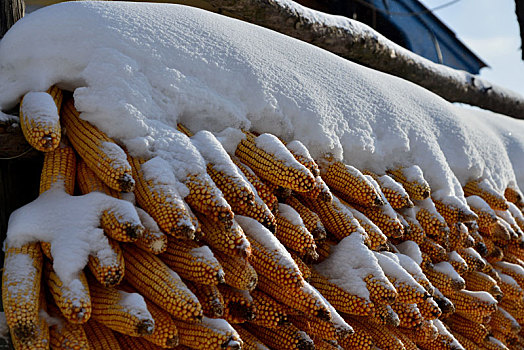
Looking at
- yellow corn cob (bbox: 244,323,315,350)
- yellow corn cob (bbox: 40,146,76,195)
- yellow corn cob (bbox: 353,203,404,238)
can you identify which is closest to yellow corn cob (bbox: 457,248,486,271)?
yellow corn cob (bbox: 353,203,404,238)

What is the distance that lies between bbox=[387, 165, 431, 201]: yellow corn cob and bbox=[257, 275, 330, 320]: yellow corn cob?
866 mm

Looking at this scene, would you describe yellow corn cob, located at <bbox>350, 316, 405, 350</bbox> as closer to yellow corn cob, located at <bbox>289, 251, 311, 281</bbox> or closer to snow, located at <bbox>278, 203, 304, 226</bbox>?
yellow corn cob, located at <bbox>289, 251, 311, 281</bbox>

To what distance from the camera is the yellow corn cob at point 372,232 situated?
2.15 m

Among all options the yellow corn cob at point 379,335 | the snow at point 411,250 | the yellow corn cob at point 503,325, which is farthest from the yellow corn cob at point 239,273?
the yellow corn cob at point 503,325

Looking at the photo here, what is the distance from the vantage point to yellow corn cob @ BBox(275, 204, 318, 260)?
74.5 inches

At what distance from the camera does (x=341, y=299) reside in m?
1.98

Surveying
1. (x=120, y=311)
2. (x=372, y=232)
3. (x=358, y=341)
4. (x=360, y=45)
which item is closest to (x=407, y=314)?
(x=358, y=341)

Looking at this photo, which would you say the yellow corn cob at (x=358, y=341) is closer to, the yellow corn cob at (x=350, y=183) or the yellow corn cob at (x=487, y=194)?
the yellow corn cob at (x=350, y=183)

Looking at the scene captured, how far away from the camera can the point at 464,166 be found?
295 cm

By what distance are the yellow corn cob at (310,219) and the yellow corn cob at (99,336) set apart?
28.8 inches

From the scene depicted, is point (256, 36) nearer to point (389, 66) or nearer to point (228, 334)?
point (228, 334)

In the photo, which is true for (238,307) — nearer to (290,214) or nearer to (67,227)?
(290,214)

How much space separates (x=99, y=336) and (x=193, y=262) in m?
0.32

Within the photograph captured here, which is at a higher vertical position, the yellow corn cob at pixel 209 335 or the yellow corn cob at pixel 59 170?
the yellow corn cob at pixel 59 170
